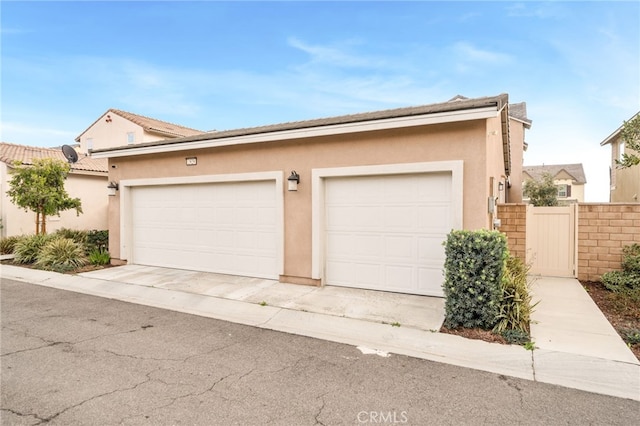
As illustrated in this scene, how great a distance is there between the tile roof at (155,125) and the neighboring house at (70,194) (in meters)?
4.19

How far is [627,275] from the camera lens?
734cm

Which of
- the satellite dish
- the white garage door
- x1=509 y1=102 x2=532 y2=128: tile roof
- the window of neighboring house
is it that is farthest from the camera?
the window of neighboring house

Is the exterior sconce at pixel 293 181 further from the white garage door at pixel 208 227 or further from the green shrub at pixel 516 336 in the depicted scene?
the green shrub at pixel 516 336

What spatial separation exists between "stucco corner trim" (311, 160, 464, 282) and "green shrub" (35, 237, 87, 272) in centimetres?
690

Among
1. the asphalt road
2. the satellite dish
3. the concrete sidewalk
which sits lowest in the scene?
the asphalt road

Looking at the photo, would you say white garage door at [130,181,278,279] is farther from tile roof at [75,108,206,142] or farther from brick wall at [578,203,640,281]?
tile roof at [75,108,206,142]

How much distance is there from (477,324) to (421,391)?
1.95 metres

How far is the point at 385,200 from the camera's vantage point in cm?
682

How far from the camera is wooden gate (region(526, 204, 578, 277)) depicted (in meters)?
8.34

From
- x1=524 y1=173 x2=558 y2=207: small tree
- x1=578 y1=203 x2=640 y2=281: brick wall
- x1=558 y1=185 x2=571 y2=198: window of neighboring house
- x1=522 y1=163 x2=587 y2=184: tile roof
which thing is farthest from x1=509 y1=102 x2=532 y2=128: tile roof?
x1=558 y1=185 x2=571 y2=198: window of neighboring house

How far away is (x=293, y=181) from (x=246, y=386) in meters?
4.58

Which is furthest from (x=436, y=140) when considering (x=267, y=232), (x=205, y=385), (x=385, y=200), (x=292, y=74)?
(x=292, y=74)

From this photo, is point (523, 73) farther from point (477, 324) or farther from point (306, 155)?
point (477, 324)

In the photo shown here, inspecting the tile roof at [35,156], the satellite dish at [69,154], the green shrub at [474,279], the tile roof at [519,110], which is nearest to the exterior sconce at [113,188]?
the satellite dish at [69,154]
